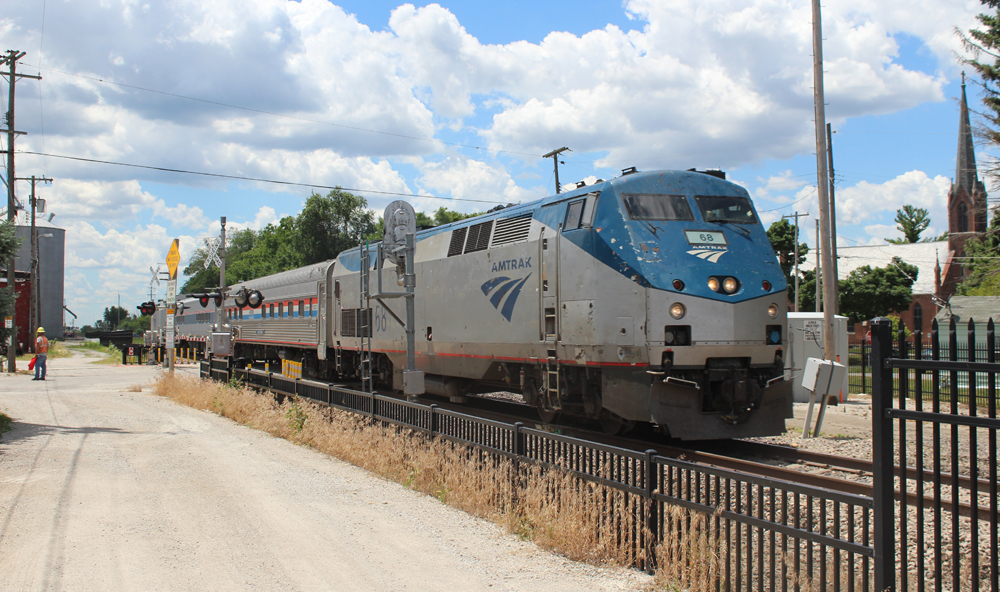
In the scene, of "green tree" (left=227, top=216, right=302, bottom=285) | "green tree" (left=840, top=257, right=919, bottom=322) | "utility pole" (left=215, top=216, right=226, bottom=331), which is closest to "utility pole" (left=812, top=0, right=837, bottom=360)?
"utility pole" (left=215, top=216, right=226, bottom=331)

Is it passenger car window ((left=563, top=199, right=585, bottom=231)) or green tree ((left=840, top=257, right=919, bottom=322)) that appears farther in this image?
green tree ((left=840, top=257, right=919, bottom=322))

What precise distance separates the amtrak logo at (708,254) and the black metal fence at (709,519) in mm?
3363

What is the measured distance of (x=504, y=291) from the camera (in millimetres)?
11656

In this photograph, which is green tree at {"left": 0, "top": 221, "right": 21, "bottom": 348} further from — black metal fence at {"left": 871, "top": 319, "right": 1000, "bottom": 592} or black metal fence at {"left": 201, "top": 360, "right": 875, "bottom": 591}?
black metal fence at {"left": 871, "top": 319, "right": 1000, "bottom": 592}

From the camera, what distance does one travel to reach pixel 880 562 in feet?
13.0

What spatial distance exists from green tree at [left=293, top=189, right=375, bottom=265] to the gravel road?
52282mm

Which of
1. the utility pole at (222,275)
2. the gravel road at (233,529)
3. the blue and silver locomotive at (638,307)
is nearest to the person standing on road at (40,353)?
the utility pole at (222,275)

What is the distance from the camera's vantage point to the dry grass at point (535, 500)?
5.16 m

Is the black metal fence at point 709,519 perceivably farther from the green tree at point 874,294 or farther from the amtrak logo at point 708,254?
the green tree at point 874,294

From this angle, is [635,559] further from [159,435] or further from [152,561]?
[159,435]

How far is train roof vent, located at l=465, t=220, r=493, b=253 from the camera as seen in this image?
40.8 ft

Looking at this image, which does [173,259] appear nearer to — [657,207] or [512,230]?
[512,230]

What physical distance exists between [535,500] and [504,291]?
18.0 feet

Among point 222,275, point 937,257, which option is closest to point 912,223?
point 937,257
